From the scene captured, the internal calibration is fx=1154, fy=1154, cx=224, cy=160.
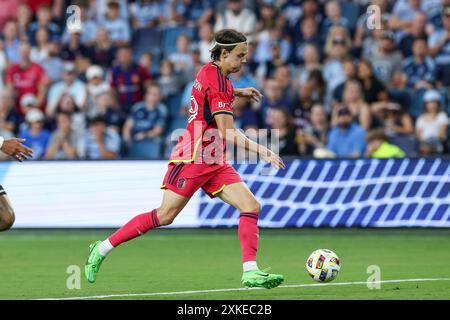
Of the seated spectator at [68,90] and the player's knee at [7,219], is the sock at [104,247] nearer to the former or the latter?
Answer: the player's knee at [7,219]

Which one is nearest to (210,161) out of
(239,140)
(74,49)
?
(239,140)

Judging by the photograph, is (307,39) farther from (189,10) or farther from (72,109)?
(72,109)

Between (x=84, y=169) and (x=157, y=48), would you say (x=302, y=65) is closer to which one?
(x=157, y=48)

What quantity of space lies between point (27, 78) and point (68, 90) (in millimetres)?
856

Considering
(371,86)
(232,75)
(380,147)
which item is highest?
(232,75)

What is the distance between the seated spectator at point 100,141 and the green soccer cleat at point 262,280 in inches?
392

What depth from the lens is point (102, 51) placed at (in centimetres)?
2208

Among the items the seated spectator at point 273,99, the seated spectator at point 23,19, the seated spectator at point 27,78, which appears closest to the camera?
the seated spectator at point 273,99

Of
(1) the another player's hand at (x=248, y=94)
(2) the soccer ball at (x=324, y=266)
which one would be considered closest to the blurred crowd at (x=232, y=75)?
(1) the another player's hand at (x=248, y=94)

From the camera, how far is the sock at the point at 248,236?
10469 mm

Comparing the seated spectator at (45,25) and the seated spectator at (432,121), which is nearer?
the seated spectator at (432,121)

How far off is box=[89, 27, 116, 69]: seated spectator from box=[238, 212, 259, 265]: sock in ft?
38.8

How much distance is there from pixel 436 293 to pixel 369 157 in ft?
23.8

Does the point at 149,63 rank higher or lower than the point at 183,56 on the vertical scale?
lower
